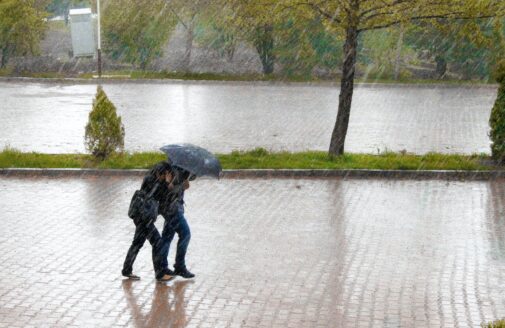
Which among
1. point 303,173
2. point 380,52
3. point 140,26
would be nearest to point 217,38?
point 140,26

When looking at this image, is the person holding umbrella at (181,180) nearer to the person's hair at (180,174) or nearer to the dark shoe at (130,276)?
the person's hair at (180,174)

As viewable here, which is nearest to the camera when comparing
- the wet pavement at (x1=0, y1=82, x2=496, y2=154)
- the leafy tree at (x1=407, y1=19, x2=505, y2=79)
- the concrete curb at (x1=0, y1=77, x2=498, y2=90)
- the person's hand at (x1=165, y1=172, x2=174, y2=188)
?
the person's hand at (x1=165, y1=172, x2=174, y2=188)

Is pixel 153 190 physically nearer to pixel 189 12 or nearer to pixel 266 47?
pixel 266 47

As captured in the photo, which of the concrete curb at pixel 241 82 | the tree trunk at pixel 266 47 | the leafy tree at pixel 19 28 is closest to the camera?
the concrete curb at pixel 241 82

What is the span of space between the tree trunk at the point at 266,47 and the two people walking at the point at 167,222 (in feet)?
109

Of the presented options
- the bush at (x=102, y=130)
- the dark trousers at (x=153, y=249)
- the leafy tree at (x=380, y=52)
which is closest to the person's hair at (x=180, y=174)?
the dark trousers at (x=153, y=249)

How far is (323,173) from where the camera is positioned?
16.8 meters

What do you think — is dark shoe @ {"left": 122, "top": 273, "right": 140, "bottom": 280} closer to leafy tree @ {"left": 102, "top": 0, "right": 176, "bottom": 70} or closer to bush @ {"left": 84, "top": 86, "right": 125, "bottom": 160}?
bush @ {"left": 84, "top": 86, "right": 125, "bottom": 160}

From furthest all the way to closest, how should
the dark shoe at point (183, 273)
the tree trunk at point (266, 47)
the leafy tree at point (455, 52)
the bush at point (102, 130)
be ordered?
the tree trunk at point (266, 47), the leafy tree at point (455, 52), the bush at point (102, 130), the dark shoe at point (183, 273)

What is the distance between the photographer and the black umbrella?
962 cm

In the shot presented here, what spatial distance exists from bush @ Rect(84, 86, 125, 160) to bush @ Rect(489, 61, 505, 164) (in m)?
→ 7.00

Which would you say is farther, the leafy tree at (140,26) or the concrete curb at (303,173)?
the leafy tree at (140,26)

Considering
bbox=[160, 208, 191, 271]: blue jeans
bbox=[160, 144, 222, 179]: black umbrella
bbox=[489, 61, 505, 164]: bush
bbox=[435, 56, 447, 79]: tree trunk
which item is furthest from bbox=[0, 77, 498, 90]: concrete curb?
bbox=[160, 144, 222, 179]: black umbrella

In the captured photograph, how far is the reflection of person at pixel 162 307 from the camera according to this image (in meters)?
8.65
